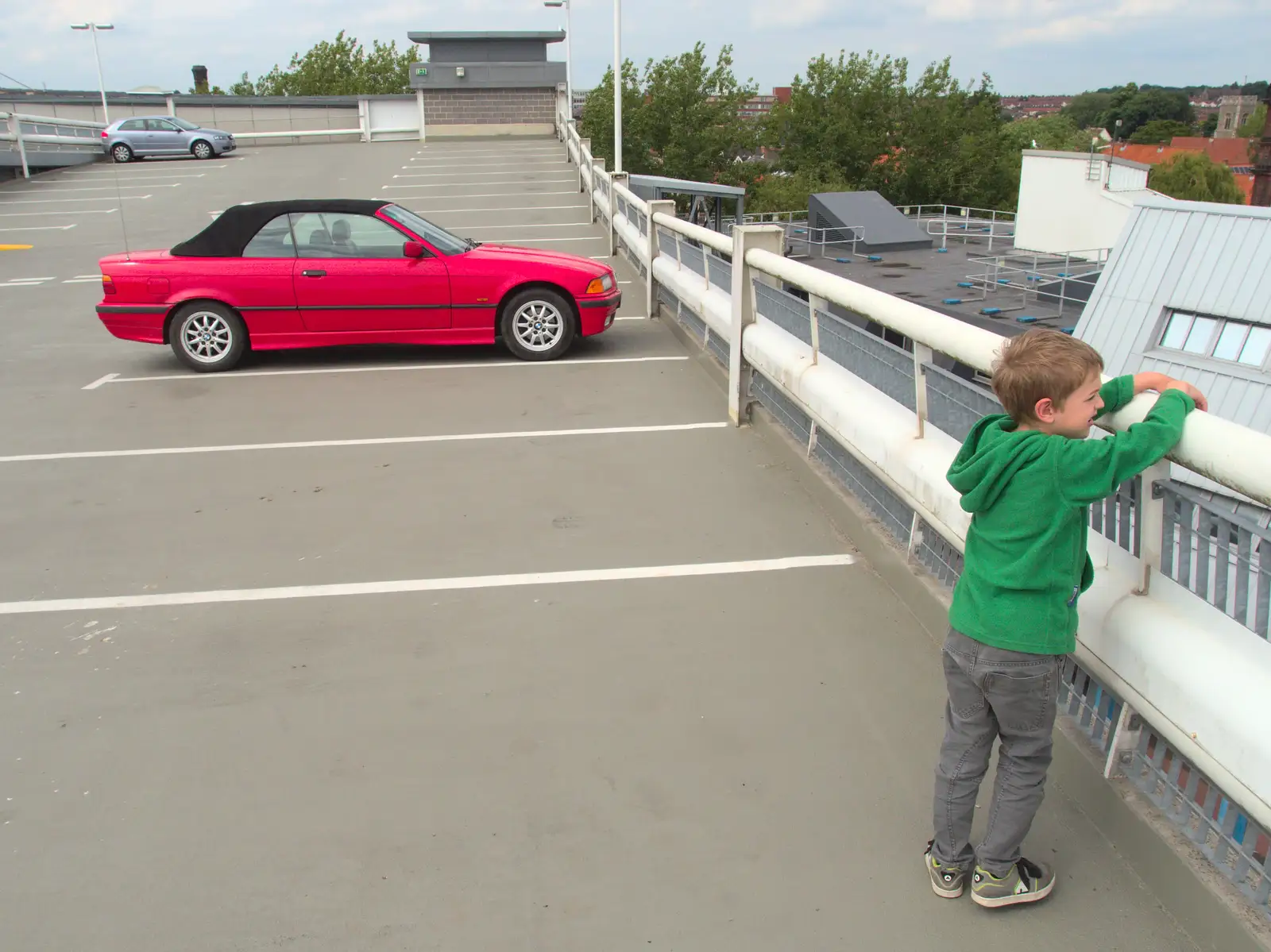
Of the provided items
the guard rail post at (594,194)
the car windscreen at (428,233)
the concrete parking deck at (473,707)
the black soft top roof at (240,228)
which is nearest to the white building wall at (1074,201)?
the guard rail post at (594,194)

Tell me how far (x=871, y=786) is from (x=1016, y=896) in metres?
0.60

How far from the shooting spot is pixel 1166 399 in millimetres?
2338

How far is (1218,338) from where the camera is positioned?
23.1 meters

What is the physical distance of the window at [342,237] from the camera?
9.34m

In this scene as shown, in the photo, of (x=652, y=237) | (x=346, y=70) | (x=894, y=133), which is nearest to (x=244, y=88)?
(x=346, y=70)

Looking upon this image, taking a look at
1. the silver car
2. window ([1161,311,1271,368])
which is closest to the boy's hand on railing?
window ([1161,311,1271,368])

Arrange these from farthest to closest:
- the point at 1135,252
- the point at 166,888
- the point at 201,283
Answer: the point at 1135,252 < the point at 201,283 < the point at 166,888

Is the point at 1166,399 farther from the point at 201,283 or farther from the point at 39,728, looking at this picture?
the point at 201,283

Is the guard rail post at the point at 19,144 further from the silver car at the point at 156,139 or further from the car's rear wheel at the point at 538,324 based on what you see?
the car's rear wheel at the point at 538,324

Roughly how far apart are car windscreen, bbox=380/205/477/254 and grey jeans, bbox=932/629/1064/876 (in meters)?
7.67

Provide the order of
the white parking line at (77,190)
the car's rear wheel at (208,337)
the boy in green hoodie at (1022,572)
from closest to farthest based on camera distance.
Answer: the boy in green hoodie at (1022,572) → the car's rear wheel at (208,337) → the white parking line at (77,190)

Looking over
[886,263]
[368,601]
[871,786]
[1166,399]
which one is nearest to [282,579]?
[368,601]

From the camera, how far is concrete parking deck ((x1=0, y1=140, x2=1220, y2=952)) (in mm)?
2740

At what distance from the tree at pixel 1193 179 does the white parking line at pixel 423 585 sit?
296 feet
